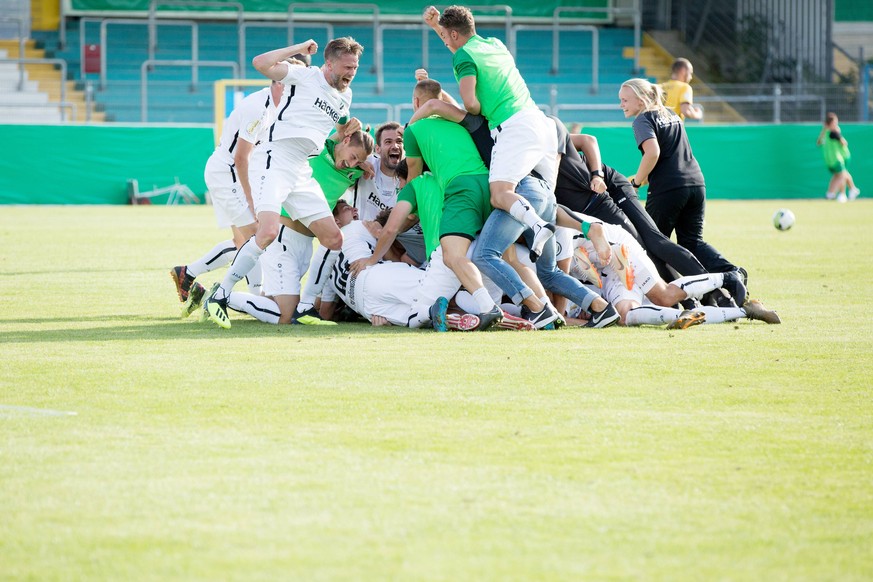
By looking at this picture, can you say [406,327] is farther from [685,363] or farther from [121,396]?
[121,396]

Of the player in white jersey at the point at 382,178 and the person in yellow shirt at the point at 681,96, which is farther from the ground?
the person in yellow shirt at the point at 681,96

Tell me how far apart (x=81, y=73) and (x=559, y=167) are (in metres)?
26.8

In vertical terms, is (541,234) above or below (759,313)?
above

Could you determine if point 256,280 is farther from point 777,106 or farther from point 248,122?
point 777,106

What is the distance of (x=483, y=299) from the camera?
8477 millimetres

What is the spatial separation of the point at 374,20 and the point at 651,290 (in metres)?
28.3

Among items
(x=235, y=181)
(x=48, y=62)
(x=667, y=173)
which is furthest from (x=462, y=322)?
(x=48, y=62)

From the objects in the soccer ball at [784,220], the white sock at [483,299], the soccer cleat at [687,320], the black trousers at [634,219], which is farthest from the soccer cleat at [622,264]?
the soccer ball at [784,220]

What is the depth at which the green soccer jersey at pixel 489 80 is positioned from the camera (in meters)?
8.94

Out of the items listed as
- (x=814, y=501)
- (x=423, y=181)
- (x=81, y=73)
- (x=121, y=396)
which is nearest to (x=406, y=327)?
(x=423, y=181)

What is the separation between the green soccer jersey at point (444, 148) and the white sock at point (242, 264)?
4.48ft

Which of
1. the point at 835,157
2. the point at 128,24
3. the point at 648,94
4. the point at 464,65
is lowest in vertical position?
the point at 835,157

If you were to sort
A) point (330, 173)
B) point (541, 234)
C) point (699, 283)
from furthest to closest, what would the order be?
point (330, 173), point (699, 283), point (541, 234)

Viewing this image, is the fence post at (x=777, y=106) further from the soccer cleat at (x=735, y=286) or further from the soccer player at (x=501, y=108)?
the soccer player at (x=501, y=108)
